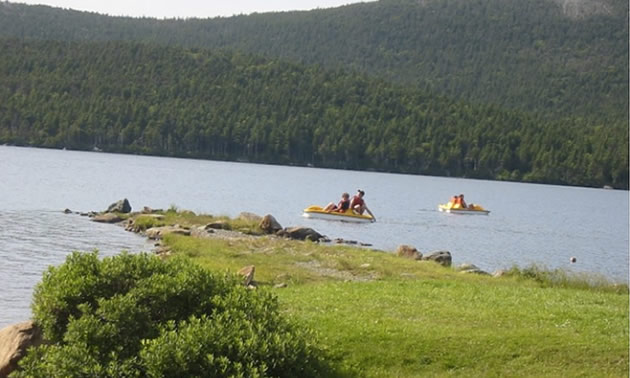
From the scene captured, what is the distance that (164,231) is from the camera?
38250 mm

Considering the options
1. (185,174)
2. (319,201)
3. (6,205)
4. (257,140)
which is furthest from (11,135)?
(6,205)

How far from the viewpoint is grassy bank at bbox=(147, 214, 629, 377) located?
14219 mm

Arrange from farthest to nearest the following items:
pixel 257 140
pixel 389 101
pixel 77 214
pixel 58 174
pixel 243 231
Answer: pixel 389 101
pixel 257 140
pixel 58 174
pixel 77 214
pixel 243 231

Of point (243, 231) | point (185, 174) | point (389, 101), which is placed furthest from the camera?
point (389, 101)

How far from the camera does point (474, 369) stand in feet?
46.2

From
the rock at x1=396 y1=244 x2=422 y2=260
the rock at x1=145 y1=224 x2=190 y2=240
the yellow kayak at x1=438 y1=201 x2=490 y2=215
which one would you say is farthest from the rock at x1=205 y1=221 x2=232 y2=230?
the yellow kayak at x1=438 y1=201 x2=490 y2=215

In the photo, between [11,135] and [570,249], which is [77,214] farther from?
[11,135]

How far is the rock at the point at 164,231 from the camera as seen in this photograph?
121 ft

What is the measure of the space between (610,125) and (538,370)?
622 ft

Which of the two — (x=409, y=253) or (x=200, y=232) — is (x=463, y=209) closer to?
(x=200, y=232)

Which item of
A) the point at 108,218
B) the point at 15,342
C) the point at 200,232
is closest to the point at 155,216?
the point at 108,218

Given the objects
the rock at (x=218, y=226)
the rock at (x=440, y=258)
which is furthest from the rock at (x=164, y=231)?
the rock at (x=440, y=258)

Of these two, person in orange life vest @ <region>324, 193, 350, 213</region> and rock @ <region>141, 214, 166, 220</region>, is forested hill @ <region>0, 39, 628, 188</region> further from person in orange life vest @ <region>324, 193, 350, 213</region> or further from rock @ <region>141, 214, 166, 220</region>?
rock @ <region>141, 214, 166, 220</region>

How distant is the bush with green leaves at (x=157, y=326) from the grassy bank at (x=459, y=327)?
1206mm
